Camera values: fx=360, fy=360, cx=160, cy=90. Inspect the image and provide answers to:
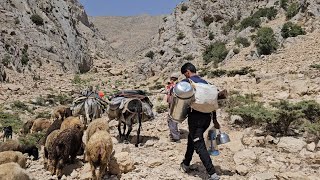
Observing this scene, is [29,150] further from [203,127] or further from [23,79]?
[23,79]

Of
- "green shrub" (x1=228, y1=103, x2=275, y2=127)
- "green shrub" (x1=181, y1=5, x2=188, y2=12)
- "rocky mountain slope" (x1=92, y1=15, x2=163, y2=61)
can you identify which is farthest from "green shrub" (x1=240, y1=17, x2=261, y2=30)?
"rocky mountain slope" (x1=92, y1=15, x2=163, y2=61)

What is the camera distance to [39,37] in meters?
35.0

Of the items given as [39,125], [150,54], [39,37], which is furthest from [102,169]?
[39,37]

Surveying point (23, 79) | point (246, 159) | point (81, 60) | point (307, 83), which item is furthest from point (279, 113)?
point (81, 60)

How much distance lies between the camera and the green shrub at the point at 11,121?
13.7 m

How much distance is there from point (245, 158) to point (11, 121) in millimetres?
11378

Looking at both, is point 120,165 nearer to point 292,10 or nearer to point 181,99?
point 181,99

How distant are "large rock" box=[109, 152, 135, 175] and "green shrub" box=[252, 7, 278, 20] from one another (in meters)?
24.5

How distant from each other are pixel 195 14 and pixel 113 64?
1815 cm

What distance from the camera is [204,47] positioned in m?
30.6

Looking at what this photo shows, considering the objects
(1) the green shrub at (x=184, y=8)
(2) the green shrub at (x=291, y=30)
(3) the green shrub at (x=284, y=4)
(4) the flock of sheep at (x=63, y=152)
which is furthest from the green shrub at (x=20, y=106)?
(3) the green shrub at (x=284, y=4)

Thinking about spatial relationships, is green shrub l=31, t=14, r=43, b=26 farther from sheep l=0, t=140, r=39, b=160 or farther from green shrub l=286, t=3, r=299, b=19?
sheep l=0, t=140, r=39, b=160

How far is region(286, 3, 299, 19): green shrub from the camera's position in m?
25.1

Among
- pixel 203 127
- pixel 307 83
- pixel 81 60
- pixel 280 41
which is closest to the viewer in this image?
pixel 203 127
